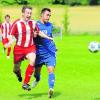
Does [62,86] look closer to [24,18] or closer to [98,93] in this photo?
[98,93]

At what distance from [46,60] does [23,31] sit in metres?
0.84

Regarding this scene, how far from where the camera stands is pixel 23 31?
1320cm

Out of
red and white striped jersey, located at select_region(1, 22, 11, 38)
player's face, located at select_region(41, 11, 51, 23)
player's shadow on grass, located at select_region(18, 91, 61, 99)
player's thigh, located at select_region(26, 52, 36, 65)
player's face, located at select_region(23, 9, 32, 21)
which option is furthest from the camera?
red and white striped jersey, located at select_region(1, 22, 11, 38)

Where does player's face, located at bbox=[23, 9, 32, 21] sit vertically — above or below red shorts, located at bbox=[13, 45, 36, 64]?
above

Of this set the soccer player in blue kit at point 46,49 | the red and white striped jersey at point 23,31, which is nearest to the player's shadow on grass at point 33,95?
the soccer player in blue kit at point 46,49

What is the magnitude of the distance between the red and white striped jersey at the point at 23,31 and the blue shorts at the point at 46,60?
42 cm

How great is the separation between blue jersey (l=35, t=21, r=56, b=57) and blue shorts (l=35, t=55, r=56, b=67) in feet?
0.23

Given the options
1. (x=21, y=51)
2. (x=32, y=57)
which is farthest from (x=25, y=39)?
(x=32, y=57)

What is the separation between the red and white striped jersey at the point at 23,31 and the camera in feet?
43.2

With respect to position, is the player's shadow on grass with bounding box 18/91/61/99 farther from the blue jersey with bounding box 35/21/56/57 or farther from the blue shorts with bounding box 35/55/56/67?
the blue jersey with bounding box 35/21/56/57

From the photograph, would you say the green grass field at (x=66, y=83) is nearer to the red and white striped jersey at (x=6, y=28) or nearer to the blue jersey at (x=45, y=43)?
the blue jersey at (x=45, y=43)

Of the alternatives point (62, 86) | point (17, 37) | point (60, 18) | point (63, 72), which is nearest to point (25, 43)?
point (17, 37)

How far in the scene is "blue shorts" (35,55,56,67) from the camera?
1325cm

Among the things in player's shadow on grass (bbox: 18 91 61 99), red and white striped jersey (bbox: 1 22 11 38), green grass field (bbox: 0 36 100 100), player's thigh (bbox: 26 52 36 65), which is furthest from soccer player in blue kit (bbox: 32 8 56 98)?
red and white striped jersey (bbox: 1 22 11 38)
